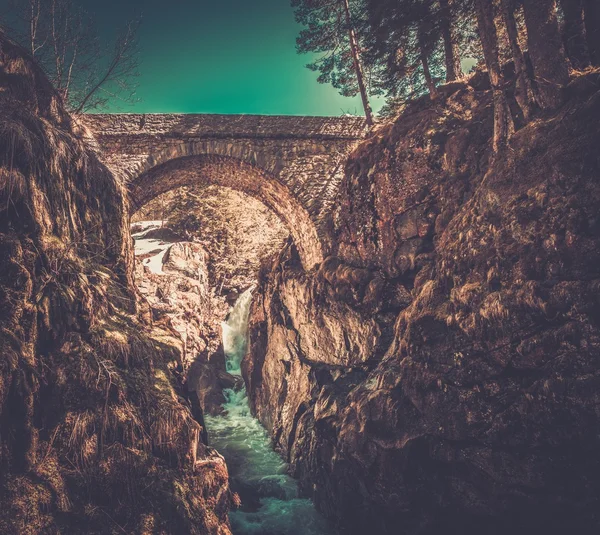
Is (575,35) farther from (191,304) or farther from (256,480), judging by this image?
(191,304)

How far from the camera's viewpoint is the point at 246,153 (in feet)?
34.4

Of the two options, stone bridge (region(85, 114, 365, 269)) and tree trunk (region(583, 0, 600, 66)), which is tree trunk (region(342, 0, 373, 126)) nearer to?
stone bridge (region(85, 114, 365, 269))

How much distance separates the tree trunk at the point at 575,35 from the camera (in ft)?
20.4

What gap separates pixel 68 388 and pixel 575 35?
9.78 meters

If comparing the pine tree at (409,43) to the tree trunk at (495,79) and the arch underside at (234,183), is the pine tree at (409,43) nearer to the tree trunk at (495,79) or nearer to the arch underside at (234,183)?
the tree trunk at (495,79)

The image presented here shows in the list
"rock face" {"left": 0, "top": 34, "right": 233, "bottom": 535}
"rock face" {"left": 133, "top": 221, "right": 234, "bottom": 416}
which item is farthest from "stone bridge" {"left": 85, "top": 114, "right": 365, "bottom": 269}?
"rock face" {"left": 0, "top": 34, "right": 233, "bottom": 535}

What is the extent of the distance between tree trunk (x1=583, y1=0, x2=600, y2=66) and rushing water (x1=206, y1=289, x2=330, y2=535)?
10.3 metres

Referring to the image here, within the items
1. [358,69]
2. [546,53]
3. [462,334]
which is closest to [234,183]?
[358,69]

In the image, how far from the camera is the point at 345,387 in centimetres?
829

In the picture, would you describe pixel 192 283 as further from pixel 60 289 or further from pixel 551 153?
pixel 551 153

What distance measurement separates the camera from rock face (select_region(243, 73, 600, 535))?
446cm

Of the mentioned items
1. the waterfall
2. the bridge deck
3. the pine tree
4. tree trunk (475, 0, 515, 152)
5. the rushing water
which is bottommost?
the rushing water

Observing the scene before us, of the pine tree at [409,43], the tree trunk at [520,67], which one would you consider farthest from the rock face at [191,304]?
the tree trunk at [520,67]

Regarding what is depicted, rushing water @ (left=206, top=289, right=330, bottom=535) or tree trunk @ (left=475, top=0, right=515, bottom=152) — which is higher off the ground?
tree trunk @ (left=475, top=0, right=515, bottom=152)
